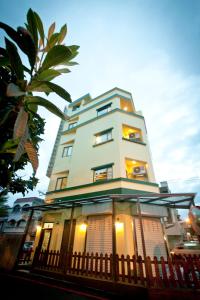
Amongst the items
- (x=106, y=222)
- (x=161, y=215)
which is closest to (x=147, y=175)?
(x=161, y=215)

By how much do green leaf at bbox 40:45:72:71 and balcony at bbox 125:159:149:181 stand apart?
31.6 feet

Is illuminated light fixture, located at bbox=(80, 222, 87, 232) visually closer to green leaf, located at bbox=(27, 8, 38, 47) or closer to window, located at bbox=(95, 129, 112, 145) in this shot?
window, located at bbox=(95, 129, 112, 145)

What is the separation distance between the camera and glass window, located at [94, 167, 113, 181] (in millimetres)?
10725

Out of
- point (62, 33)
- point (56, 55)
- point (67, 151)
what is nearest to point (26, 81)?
point (56, 55)

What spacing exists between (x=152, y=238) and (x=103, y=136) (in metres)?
8.52

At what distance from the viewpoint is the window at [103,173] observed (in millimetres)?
10737

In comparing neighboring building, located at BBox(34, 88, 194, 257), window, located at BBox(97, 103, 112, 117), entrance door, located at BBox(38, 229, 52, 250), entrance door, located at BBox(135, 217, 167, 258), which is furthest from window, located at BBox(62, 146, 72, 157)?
entrance door, located at BBox(135, 217, 167, 258)

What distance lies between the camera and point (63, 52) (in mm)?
2012

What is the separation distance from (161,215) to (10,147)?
8.85 m

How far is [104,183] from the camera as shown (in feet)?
33.7

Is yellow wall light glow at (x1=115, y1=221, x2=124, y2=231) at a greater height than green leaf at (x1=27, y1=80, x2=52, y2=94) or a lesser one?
lesser

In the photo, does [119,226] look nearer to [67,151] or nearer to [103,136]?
[103,136]

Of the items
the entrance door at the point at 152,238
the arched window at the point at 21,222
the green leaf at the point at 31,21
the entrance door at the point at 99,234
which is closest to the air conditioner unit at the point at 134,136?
the entrance door at the point at 152,238

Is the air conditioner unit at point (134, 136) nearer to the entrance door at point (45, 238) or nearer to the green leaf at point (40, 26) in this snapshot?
the entrance door at point (45, 238)
